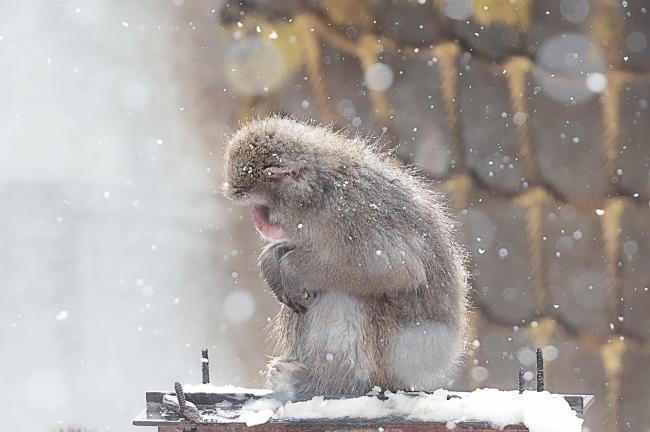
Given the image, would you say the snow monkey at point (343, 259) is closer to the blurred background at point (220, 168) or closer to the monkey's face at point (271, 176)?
the monkey's face at point (271, 176)

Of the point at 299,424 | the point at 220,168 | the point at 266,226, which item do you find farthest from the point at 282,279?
the point at 220,168

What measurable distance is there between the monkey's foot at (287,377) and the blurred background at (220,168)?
3.46 feet

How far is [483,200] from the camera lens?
2.39 meters

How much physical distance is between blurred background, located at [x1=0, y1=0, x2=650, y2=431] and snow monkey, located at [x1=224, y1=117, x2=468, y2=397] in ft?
3.35

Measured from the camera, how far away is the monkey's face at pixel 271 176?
125 centimetres

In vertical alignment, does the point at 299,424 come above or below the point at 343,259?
below

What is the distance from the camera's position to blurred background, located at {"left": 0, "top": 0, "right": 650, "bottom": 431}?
7.60ft

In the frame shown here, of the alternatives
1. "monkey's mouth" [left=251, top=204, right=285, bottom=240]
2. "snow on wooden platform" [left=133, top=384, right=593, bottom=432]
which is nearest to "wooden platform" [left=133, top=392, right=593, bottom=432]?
"snow on wooden platform" [left=133, top=384, right=593, bottom=432]

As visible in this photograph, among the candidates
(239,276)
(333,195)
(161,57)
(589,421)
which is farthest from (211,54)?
(589,421)

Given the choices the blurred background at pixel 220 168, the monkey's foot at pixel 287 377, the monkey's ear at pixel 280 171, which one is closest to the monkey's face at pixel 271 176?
the monkey's ear at pixel 280 171

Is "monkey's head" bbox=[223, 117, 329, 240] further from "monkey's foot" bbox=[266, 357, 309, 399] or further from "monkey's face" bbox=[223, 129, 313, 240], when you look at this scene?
"monkey's foot" bbox=[266, 357, 309, 399]

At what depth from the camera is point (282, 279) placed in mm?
1287

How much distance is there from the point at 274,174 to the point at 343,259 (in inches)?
5.8

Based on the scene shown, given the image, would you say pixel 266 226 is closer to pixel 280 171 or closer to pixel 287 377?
pixel 280 171
